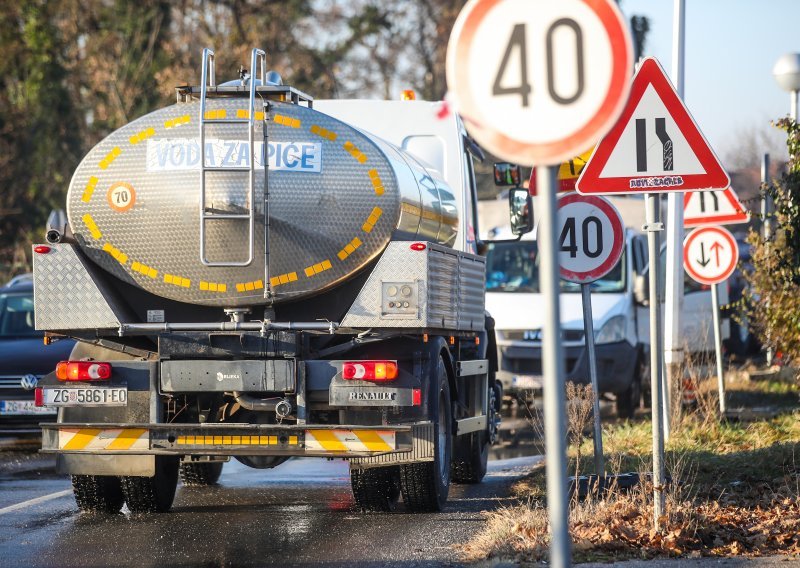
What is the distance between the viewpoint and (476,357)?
38.5 ft

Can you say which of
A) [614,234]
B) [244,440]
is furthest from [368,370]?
[614,234]

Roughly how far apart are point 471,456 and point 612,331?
6.66 metres

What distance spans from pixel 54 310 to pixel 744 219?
812 centimetres

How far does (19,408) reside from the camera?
14.4 metres

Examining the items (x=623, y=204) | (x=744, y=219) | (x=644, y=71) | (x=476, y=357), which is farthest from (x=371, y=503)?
(x=623, y=204)

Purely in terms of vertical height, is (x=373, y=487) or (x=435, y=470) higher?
(x=435, y=470)

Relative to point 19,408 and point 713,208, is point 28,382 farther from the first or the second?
point 713,208

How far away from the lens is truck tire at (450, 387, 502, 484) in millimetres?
11828

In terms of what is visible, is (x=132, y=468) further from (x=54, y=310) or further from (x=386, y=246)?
(x=386, y=246)

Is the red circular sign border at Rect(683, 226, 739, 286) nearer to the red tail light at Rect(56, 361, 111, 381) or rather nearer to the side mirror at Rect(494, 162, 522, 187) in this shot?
the side mirror at Rect(494, 162, 522, 187)

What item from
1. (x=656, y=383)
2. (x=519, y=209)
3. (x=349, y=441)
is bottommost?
(x=349, y=441)

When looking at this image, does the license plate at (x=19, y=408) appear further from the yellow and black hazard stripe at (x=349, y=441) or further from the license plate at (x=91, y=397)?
the yellow and black hazard stripe at (x=349, y=441)

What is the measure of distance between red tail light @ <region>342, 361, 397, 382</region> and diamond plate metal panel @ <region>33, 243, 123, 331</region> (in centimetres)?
150

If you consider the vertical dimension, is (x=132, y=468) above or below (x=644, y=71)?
below
